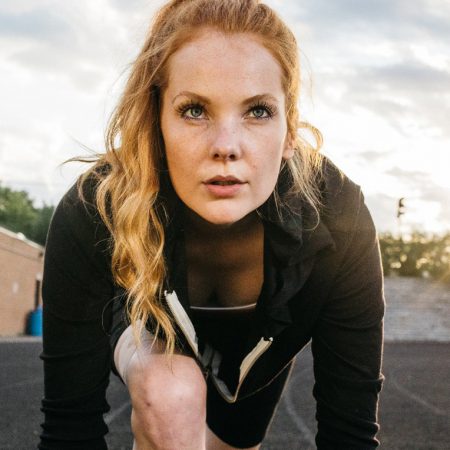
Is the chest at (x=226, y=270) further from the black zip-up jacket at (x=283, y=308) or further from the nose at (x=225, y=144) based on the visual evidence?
the nose at (x=225, y=144)

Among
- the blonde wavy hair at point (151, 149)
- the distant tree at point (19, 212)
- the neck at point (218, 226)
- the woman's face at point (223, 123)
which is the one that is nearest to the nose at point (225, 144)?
the woman's face at point (223, 123)

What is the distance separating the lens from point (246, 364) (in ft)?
7.72

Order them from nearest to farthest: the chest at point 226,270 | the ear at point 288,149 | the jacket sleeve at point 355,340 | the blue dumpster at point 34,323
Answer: the ear at point 288,149
the jacket sleeve at point 355,340
the chest at point 226,270
the blue dumpster at point 34,323

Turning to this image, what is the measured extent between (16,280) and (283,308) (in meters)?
30.6

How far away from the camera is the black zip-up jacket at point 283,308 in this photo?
7.33 feet

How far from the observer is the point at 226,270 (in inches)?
98.7

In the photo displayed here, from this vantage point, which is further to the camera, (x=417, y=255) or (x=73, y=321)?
(x=417, y=255)

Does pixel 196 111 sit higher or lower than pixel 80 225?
higher

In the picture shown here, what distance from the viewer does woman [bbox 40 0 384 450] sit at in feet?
6.75

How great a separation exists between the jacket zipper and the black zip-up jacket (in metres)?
0.02

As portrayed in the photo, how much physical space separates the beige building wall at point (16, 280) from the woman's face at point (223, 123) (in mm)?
27643

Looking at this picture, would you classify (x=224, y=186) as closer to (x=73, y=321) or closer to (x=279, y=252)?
(x=279, y=252)

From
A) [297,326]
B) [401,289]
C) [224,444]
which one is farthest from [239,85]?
[401,289]

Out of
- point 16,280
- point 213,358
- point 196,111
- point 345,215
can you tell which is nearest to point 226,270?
point 213,358
